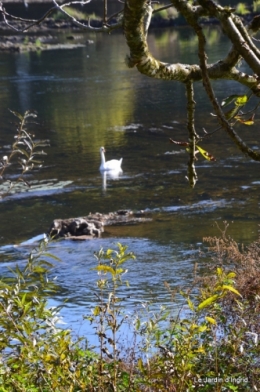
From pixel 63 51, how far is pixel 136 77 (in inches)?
549

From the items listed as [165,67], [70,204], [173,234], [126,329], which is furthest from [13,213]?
[165,67]

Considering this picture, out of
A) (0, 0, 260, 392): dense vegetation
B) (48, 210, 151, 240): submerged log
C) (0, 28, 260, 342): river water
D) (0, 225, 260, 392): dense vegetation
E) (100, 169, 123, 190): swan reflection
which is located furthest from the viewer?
(100, 169, 123, 190): swan reflection

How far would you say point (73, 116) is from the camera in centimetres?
2347

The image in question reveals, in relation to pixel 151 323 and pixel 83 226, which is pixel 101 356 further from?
pixel 83 226

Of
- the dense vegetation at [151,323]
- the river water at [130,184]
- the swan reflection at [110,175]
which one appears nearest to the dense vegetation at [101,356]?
the dense vegetation at [151,323]

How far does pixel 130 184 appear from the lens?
568 inches

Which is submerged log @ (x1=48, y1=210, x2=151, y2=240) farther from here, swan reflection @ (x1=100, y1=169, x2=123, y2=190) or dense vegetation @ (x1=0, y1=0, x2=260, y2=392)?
dense vegetation @ (x1=0, y1=0, x2=260, y2=392)

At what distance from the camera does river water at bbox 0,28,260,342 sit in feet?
30.8

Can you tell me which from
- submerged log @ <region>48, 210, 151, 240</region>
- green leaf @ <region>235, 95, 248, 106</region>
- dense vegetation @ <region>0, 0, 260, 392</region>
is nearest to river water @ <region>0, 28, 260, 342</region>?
submerged log @ <region>48, 210, 151, 240</region>

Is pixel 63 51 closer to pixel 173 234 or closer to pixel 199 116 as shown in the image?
pixel 199 116

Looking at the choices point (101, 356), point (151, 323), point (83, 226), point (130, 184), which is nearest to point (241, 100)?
point (151, 323)

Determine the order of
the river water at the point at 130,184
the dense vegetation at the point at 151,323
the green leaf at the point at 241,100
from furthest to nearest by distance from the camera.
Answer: the river water at the point at 130,184, the green leaf at the point at 241,100, the dense vegetation at the point at 151,323

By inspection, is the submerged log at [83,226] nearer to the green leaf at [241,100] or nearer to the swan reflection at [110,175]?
the swan reflection at [110,175]

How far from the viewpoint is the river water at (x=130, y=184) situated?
938cm
